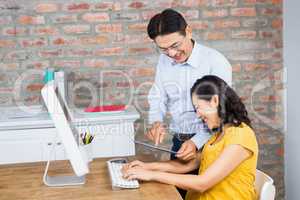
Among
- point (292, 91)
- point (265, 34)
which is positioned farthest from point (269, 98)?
point (265, 34)

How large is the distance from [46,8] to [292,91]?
6.51 ft

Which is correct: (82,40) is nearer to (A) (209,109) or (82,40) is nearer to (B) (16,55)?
(B) (16,55)

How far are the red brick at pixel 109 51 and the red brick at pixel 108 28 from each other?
0.14 m

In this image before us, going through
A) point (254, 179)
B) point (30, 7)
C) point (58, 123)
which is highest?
point (30, 7)

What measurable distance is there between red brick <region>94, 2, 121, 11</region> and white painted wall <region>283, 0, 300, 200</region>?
133cm

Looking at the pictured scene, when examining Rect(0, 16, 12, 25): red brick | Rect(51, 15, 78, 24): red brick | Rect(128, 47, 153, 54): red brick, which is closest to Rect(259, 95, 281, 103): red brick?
Rect(128, 47, 153, 54): red brick

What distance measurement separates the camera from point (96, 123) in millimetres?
2900

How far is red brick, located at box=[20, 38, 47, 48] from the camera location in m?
3.23

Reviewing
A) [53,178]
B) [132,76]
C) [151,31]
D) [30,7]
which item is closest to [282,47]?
[132,76]

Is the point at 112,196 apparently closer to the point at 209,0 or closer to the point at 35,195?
the point at 35,195

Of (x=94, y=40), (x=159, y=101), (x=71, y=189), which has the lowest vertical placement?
(x=71, y=189)

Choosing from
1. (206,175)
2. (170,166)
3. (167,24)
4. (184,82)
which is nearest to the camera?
(206,175)

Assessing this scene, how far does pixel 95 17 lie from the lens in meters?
3.26

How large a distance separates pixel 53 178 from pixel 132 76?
5.06 feet
